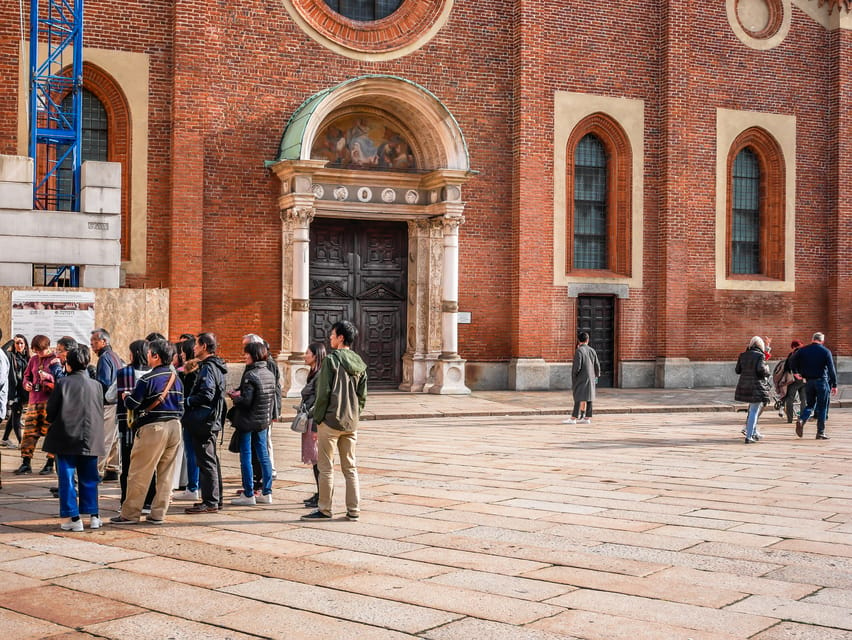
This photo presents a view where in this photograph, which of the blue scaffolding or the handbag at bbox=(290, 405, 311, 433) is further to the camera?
the blue scaffolding

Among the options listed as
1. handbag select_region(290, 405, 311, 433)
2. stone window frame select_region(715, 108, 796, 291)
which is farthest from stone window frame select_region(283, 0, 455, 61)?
handbag select_region(290, 405, 311, 433)

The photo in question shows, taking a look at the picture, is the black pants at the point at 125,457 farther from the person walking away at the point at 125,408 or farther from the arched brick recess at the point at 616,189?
the arched brick recess at the point at 616,189

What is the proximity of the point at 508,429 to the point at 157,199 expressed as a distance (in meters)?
8.67

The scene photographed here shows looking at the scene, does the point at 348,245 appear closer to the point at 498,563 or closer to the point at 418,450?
the point at 418,450

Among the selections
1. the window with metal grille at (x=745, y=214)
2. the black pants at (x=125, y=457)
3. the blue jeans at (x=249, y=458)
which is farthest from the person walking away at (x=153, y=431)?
the window with metal grille at (x=745, y=214)

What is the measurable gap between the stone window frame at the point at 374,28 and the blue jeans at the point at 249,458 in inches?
545

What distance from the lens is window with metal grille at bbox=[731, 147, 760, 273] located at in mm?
26203

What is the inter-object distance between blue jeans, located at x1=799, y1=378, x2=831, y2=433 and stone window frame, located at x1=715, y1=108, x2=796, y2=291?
9.70m

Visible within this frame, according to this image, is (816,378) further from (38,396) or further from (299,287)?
(38,396)

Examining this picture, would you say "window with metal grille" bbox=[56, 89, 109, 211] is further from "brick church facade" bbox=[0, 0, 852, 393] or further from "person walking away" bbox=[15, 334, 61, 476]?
"person walking away" bbox=[15, 334, 61, 476]

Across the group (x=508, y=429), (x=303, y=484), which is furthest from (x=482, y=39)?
(x=303, y=484)

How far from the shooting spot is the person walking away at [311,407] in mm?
9414

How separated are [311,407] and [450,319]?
1282 centimetres

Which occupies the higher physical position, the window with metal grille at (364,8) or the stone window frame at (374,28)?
the window with metal grille at (364,8)
